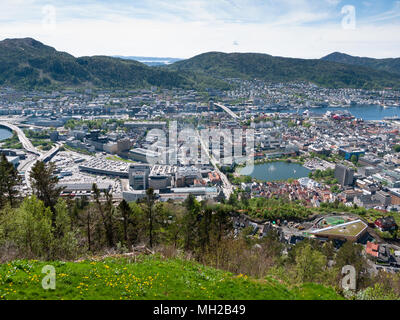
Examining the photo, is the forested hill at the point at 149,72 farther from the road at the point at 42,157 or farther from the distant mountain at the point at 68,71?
the road at the point at 42,157

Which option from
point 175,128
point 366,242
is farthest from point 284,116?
point 366,242

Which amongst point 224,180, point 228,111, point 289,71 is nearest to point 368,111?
point 228,111

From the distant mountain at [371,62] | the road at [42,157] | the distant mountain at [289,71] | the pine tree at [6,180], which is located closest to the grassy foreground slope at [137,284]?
the pine tree at [6,180]

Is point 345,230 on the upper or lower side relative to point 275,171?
lower

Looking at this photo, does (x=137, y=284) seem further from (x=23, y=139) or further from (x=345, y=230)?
(x=23, y=139)

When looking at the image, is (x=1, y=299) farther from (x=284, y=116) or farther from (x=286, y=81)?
(x=286, y=81)

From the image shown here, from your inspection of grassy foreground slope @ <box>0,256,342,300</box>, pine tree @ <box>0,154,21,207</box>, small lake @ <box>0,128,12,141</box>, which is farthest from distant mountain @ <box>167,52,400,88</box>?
grassy foreground slope @ <box>0,256,342,300</box>
